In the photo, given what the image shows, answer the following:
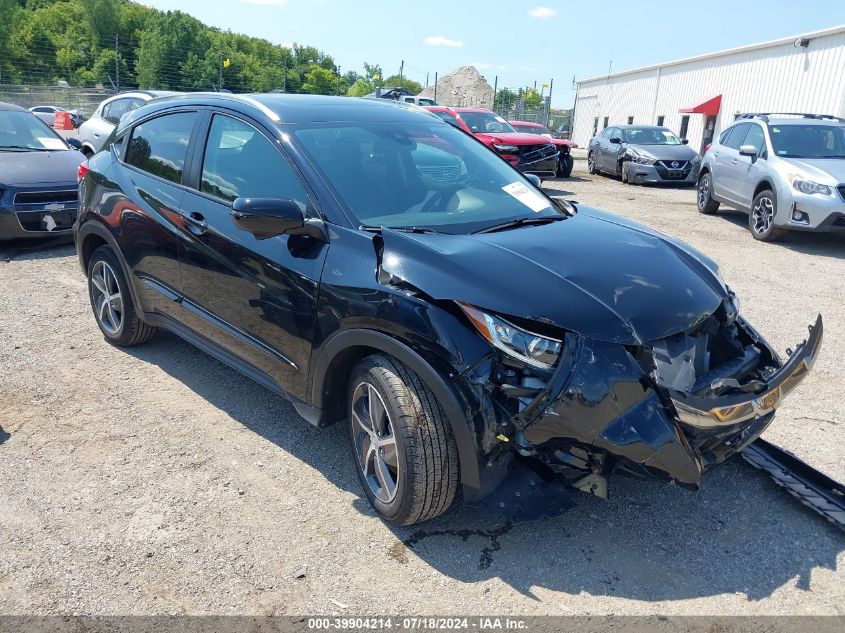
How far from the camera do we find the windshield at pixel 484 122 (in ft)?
50.0

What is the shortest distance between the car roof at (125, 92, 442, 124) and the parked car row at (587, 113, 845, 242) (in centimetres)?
656

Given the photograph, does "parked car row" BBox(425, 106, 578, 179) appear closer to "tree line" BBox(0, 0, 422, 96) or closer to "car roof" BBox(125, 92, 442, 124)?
"car roof" BBox(125, 92, 442, 124)

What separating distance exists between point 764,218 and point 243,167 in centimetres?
836

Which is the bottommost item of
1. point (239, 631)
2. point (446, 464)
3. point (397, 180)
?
point (239, 631)

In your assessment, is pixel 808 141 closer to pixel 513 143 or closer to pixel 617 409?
pixel 513 143

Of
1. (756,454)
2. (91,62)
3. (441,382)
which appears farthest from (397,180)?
(91,62)

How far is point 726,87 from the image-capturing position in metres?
26.9

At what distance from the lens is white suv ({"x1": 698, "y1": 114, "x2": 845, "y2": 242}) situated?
8.61 metres

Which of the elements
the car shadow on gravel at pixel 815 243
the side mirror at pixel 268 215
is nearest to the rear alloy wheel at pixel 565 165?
the car shadow on gravel at pixel 815 243

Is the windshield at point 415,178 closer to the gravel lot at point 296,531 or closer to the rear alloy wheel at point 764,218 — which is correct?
the gravel lot at point 296,531

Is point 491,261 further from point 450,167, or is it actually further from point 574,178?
point 574,178

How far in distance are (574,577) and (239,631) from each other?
4.30ft

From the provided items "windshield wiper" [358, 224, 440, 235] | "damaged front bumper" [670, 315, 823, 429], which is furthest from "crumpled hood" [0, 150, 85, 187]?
"damaged front bumper" [670, 315, 823, 429]

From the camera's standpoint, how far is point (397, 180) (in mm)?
3504
